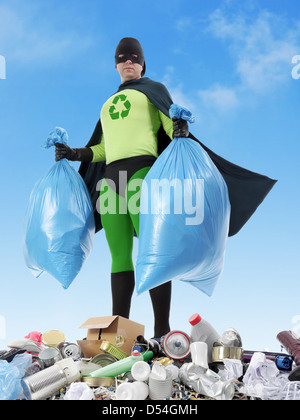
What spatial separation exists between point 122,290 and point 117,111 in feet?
3.20

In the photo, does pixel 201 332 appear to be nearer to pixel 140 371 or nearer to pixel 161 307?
pixel 161 307

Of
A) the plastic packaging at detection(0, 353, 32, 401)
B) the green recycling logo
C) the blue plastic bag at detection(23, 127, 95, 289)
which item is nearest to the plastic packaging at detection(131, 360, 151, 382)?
the plastic packaging at detection(0, 353, 32, 401)

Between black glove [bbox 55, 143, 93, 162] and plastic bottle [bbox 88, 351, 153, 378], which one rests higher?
black glove [bbox 55, 143, 93, 162]

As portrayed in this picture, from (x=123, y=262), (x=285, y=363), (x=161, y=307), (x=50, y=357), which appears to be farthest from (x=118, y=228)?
(x=285, y=363)

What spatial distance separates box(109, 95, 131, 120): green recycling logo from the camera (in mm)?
→ 2371

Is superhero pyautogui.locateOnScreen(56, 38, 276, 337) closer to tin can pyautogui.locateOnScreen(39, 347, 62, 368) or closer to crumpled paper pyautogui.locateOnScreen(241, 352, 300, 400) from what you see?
tin can pyautogui.locateOnScreen(39, 347, 62, 368)

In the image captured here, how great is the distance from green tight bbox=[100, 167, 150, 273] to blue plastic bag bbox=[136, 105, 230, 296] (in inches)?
11.5

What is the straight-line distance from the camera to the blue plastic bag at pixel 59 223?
2.35 meters

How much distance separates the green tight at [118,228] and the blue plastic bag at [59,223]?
0.43 ft

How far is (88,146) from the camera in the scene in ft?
8.93

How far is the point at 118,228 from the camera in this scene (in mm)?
2391

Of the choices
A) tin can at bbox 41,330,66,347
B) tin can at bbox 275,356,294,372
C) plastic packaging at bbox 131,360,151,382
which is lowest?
tin can at bbox 275,356,294,372

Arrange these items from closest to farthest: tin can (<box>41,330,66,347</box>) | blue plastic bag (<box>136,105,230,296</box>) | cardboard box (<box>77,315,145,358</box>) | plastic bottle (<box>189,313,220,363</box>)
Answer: blue plastic bag (<box>136,105,230,296</box>)
plastic bottle (<box>189,313,220,363</box>)
cardboard box (<box>77,315,145,358</box>)
tin can (<box>41,330,66,347</box>)

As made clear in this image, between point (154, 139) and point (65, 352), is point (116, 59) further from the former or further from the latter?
point (65, 352)
